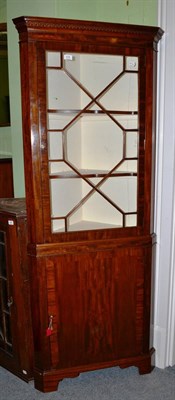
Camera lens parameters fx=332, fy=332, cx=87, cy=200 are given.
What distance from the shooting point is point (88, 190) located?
1754 mm

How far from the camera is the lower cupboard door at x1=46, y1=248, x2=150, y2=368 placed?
5.66 ft

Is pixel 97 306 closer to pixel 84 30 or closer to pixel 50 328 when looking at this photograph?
pixel 50 328

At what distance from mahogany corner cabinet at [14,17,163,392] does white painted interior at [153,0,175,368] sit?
0.35 feet

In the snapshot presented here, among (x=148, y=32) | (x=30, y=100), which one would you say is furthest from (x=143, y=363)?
(x=148, y=32)

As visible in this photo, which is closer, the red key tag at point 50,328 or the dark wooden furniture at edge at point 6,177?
the red key tag at point 50,328

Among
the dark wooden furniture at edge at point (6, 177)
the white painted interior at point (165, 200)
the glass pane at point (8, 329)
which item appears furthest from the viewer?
the dark wooden furniture at edge at point (6, 177)

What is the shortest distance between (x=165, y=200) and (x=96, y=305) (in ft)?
2.25

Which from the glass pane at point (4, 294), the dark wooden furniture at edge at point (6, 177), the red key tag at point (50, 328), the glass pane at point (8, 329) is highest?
the dark wooden furniture at edge at point (6, 177)

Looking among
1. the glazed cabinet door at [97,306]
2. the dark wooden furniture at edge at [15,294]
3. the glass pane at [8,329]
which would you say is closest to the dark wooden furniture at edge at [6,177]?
the dark wooden furniture at edge at [15,294]

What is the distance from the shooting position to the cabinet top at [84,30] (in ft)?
4.75

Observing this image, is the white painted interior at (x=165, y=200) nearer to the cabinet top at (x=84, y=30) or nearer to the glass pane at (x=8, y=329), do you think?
the cabinet top at (x=84, y=30)

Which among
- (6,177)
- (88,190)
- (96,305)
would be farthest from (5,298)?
(6,177)

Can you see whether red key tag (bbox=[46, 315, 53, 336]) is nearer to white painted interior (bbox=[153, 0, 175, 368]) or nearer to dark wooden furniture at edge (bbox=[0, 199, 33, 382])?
dark wooden furniture at edge (bbox=[0, 199, 33, 382])

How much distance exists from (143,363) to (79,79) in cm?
162
